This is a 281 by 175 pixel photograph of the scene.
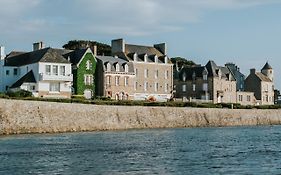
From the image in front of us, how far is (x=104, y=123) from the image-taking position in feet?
→ 189

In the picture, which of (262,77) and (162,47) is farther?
(262,77)

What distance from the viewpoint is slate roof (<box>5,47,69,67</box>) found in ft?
241

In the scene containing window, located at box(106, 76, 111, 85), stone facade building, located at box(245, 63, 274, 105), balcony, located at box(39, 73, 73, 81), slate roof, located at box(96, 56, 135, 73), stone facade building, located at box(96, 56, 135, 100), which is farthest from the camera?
stone facade building, located at box(245, 63, 274, 105)

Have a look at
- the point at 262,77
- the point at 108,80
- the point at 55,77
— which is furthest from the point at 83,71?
the point at 262,77

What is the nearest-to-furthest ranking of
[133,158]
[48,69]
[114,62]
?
[133,158]
[48,69]
[114,62]

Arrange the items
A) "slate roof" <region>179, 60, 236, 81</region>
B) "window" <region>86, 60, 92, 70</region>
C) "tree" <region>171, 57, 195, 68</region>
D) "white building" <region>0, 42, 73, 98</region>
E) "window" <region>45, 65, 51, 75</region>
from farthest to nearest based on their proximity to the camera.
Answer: "tree" <region>171, 57, 195, 68</region> < "slate roof" <region>179, 60, 236, 81</region> < "window" <region>86, 60, 92, 70</region> < "window" <region>45, 65, 51, 75</region> < "white building" <region>0, 42, 73, 98</region>

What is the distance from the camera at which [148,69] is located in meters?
92.5

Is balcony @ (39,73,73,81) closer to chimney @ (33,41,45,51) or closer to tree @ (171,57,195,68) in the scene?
chimney @ (33,41,45,51)

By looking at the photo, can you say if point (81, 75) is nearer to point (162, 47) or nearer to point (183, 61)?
point (162, 47)

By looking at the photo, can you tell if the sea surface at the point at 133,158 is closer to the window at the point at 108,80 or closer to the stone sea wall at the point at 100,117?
the stone sea wall at the point at 100,117

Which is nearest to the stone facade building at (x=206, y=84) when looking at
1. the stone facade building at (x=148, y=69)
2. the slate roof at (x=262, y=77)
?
the stone facade building at (x=148, y=69)

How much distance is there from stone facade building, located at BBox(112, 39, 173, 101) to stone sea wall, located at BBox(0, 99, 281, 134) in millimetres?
17141

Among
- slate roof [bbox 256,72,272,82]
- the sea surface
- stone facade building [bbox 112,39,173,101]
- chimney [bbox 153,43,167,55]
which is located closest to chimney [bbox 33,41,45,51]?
stone facade building [bbox 112,39,173,101]

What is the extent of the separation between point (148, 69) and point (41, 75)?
83.6ft
